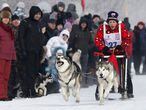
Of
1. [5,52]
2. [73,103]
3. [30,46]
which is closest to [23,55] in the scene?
[30,46]

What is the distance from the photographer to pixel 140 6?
4112 centimetres

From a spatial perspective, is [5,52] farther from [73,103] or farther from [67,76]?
[73,103]

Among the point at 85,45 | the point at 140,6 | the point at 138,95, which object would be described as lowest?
the point at 138,95

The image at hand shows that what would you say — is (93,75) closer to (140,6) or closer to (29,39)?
(29,39)

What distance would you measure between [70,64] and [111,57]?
0.77 m

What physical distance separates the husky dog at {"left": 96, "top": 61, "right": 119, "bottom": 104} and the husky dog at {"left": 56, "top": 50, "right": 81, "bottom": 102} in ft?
1.80

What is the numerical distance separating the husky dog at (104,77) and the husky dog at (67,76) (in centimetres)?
55

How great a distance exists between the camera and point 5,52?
12.2 m

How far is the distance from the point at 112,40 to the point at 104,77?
86 cm

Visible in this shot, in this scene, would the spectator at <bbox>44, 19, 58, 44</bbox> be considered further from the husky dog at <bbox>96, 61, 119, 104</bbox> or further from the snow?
the husky dog at <bbox>96, 61, 119, 104</bbox>

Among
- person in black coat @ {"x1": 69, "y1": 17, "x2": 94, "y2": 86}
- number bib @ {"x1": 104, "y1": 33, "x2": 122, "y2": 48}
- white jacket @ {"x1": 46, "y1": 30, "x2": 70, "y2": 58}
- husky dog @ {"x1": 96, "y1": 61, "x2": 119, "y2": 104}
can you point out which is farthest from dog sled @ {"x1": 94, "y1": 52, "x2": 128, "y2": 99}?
person in black coat @ {"x1": 69, "y1": 17, "x2": 94, "y2": 86}

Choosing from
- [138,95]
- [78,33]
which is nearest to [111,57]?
[138,95]

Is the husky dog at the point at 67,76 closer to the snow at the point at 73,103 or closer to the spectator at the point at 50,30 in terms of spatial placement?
the snow at the point at 73,103

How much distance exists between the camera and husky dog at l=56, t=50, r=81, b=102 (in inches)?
448
